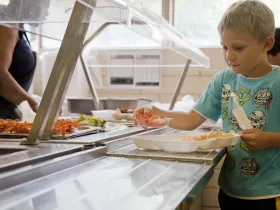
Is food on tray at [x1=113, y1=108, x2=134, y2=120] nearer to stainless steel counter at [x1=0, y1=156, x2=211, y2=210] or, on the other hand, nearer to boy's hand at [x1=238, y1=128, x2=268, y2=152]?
boy's hand at [x1=238, y1=128, x2=268, y2=152]

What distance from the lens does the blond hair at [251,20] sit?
54.4 inches

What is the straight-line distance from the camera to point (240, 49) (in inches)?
54.6

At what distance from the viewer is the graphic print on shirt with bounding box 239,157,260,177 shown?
1.42 metres

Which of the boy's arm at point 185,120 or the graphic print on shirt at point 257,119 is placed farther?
the boy's arm at point 185,120

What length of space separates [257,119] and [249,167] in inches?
6.7

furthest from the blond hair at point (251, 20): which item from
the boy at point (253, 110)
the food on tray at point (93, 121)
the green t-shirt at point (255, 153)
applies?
the food on tray at point (93, 121)

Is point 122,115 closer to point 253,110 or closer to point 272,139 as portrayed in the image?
point 253,110

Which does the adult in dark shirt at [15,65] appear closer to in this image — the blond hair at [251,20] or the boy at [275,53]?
the blond hair at [251,20]

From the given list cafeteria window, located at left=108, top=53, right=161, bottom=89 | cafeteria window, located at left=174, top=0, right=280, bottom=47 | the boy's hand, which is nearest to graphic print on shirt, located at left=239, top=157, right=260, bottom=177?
the boy's hand

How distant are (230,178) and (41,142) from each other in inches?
27.0

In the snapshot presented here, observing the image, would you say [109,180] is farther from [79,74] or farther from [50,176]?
[79,74]

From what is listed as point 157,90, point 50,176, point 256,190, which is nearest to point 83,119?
point 256,190

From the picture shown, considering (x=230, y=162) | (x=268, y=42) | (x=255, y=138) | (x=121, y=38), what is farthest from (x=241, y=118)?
(x=121, y=38)

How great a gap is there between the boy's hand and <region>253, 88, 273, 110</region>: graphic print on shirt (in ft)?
0.45
